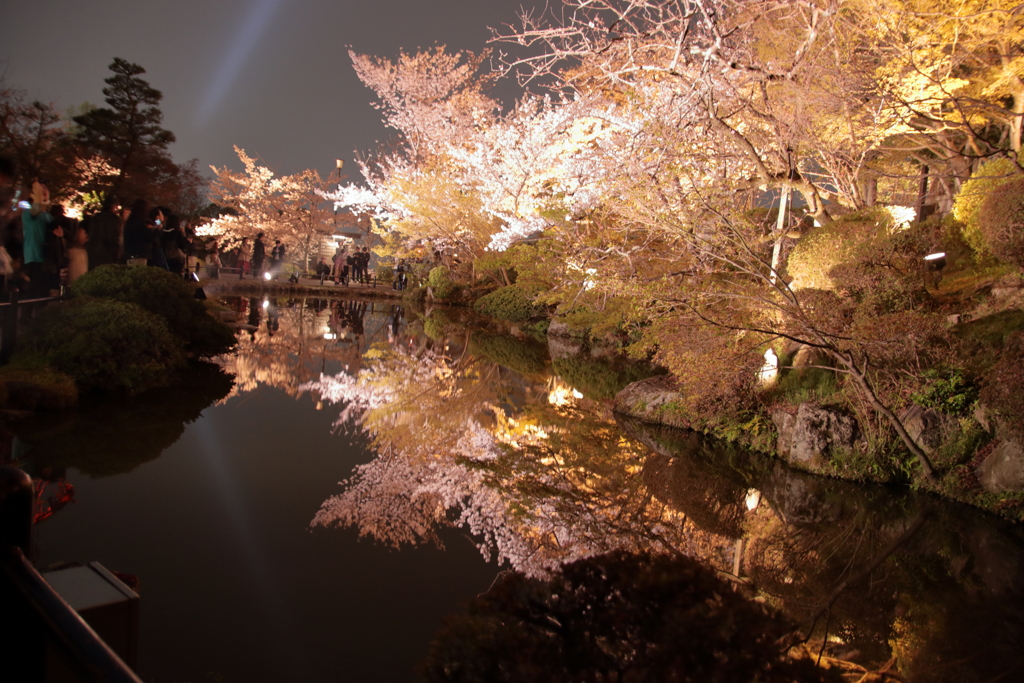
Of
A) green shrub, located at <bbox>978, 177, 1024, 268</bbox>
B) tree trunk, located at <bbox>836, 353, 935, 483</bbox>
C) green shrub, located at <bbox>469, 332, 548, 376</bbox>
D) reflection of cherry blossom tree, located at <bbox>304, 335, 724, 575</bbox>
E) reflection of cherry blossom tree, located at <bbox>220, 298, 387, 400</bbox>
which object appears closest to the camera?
reflection of cherry blossom tree, located at <bbox>304, 335, 724, 575</bbox>


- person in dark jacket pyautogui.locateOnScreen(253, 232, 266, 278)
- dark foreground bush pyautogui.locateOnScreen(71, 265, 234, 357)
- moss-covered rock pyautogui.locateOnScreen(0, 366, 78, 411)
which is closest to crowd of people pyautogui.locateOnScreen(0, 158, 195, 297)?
dark foreground bush pyautogui.locateOnScreen(71, 265, 234, 357)

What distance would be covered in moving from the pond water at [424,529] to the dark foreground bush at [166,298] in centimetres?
146

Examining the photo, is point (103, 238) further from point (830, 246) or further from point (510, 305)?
point (510, 305)

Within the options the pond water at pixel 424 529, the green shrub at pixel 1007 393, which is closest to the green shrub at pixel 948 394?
the green shrub at pixel 1007 393

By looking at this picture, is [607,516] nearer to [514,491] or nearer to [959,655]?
[514,491]

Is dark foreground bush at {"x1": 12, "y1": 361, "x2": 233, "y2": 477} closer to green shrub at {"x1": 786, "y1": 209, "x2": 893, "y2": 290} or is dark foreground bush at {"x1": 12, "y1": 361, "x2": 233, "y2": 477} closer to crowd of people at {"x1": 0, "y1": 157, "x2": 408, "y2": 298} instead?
crowd of people at {"x1": 0, "y1": 157, "x2": 408, "y2": 298}

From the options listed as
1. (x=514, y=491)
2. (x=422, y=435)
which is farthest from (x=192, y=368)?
(x=514, y=491)

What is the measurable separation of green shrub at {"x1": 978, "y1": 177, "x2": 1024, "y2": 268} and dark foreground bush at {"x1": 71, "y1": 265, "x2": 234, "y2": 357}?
10.7m

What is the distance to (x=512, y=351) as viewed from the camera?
13477 mm

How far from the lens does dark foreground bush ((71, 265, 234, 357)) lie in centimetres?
774

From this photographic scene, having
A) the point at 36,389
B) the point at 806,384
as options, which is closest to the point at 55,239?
the point at 36,389

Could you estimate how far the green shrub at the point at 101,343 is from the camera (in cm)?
635

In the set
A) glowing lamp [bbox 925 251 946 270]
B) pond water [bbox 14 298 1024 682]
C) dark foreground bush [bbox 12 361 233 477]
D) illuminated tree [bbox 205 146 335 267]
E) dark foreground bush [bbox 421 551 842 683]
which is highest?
illuminated tree [bbox 205 146 335 267]

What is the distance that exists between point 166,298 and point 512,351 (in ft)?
23.8
